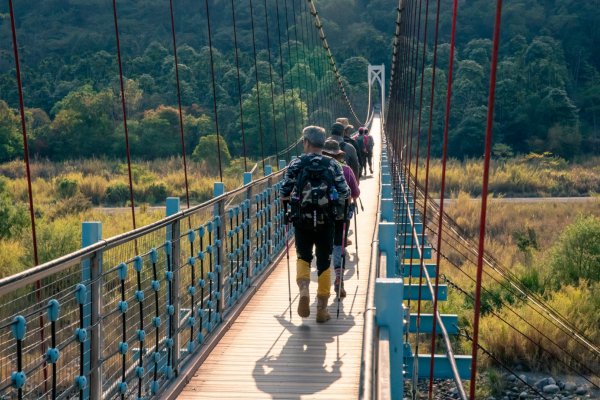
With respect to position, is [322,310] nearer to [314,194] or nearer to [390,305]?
[314,194]

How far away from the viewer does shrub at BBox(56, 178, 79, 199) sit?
3275 cm

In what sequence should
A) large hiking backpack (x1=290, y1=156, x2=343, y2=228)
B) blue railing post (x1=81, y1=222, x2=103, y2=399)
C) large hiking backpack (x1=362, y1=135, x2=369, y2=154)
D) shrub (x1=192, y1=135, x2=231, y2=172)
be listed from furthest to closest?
shrub (x1=192, y1=135, x2=231, y2=172) < large hiking backpack (x1=362, y1=135, x2=369, y2=154) < large hiking backpack (x1=290, y1=156, x2=343, y2=228) < blue railing post (x1=81, y1=222, x2=103, y2=399)

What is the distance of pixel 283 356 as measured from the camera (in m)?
4.83

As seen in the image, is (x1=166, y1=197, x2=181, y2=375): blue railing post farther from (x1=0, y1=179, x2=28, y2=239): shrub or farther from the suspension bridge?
(x1=0, y1=179, x2=28, y2=239): shrub

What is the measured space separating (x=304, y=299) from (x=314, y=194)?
30.7 inches

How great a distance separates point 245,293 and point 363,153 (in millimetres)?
7756

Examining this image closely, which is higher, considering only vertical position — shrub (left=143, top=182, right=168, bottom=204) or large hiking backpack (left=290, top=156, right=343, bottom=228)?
large hiking backpack (left=290, top=156, right=343, bottom=228)

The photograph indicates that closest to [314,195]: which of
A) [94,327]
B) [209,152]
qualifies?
[94,327]

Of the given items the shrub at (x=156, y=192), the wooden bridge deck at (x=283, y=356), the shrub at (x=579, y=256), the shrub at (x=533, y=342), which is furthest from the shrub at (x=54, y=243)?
the shrub at (x=156, y=192)

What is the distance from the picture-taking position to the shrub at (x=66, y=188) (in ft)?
107

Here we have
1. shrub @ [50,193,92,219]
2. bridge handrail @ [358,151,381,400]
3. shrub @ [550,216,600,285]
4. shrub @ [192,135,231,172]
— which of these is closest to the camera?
bridge handrail @ [358,151,381,400]

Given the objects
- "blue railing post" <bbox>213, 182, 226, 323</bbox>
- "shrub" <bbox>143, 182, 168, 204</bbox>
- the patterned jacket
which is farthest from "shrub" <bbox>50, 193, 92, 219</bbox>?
the patterned jacket

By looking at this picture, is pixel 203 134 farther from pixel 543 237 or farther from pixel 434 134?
pixel 543 237

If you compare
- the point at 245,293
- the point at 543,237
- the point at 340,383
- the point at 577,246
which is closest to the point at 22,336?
the point at 340,383
